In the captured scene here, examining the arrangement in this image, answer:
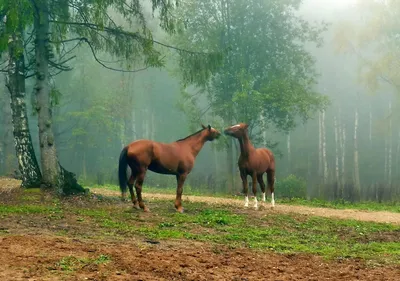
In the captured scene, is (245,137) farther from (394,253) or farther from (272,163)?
(394,253)

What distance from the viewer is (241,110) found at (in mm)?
28094

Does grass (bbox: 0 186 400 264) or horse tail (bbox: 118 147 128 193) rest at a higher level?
horse tail (bbox: 118 147 128 193)

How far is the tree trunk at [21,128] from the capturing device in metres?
15.4

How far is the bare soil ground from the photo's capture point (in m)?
6.33

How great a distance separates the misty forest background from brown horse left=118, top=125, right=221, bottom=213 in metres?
5.10

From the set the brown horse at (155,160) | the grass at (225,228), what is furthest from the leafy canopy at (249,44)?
the grass at (225,228)

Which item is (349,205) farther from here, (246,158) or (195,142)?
(195,142)

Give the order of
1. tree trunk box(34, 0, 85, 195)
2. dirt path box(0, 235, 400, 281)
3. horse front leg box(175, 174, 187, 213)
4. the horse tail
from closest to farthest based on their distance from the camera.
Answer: dirt path box(0, 235, 400, 281) → the horse tail → horse front leg box(175, 174, 187, 213) → tree trunk box(34, 0, 85, 195)

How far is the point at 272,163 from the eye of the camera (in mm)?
16797

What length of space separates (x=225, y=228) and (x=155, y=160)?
3.13m

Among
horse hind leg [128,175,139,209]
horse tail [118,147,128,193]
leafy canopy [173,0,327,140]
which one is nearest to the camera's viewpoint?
horse tail [118,147,128,193]

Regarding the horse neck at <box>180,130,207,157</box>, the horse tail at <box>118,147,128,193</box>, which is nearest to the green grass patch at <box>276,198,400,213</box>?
the horse neck at <box>180,130,207,157</box>

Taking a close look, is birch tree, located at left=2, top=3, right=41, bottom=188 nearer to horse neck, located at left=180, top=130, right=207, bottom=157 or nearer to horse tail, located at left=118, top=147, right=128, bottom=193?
horse tail, located at left=118, top=147, right=128, bottom=193

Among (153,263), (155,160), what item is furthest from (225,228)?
(153,263)
